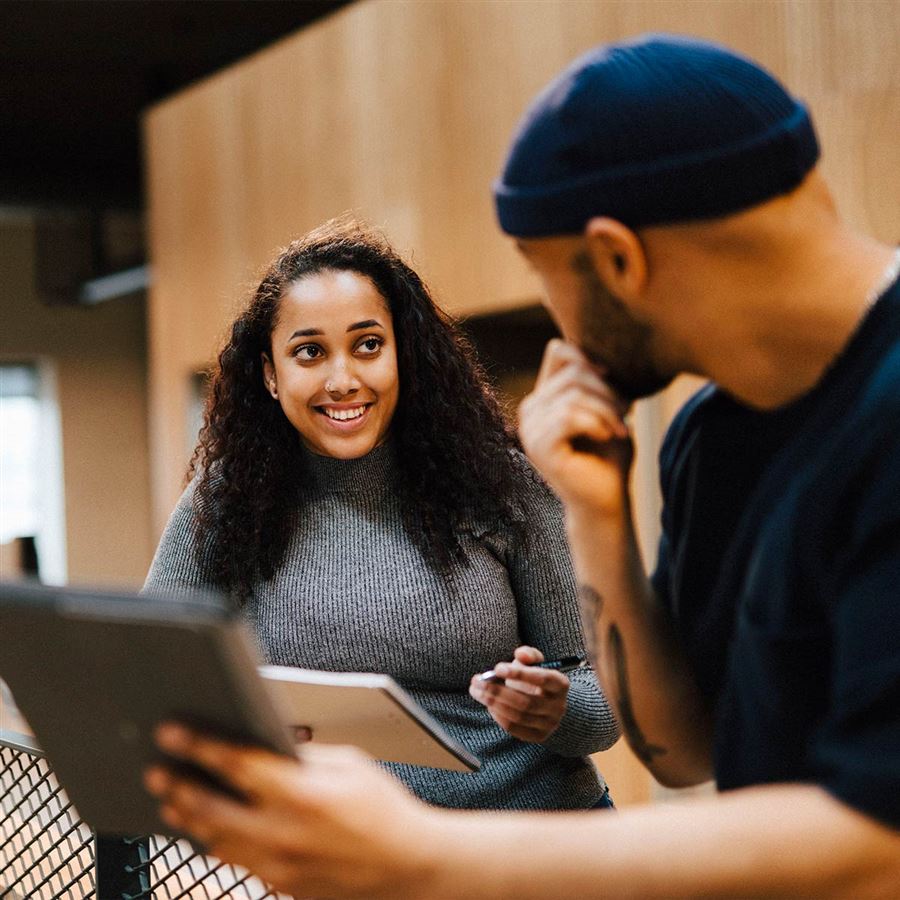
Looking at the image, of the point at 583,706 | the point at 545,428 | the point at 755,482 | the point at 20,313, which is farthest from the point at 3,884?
the point at 20,313

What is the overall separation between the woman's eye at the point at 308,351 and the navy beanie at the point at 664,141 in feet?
3.32

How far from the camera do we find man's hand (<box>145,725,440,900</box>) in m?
0.67

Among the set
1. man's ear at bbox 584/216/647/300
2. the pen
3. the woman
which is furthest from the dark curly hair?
man's ear at bbox 584/216/647/300

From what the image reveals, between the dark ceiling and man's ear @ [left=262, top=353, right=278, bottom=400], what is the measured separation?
13.3 ft

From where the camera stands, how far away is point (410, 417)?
181cm

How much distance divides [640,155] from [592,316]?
124 mm

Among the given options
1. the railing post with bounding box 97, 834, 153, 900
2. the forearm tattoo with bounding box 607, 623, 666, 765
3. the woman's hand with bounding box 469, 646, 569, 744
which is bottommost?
the railing post with bounding box 97, 834, 153, 900

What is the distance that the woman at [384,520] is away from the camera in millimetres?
1637

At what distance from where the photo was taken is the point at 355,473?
69.0 inches

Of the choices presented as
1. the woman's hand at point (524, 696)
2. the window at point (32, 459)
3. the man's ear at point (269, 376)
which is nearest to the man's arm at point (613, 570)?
the woman's hand at point (524, 696)

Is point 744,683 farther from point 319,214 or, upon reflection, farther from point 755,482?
point 319,214

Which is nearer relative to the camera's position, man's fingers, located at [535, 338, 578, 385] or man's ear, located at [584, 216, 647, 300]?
man's ear, located at [584, 216, 647, 300]

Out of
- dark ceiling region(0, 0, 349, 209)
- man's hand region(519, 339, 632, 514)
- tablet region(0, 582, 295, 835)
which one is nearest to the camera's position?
tablet region(0, 582, 295, 835)

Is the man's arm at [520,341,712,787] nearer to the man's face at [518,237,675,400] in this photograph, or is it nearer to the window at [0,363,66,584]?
the man's face at [518,237,675,400]
